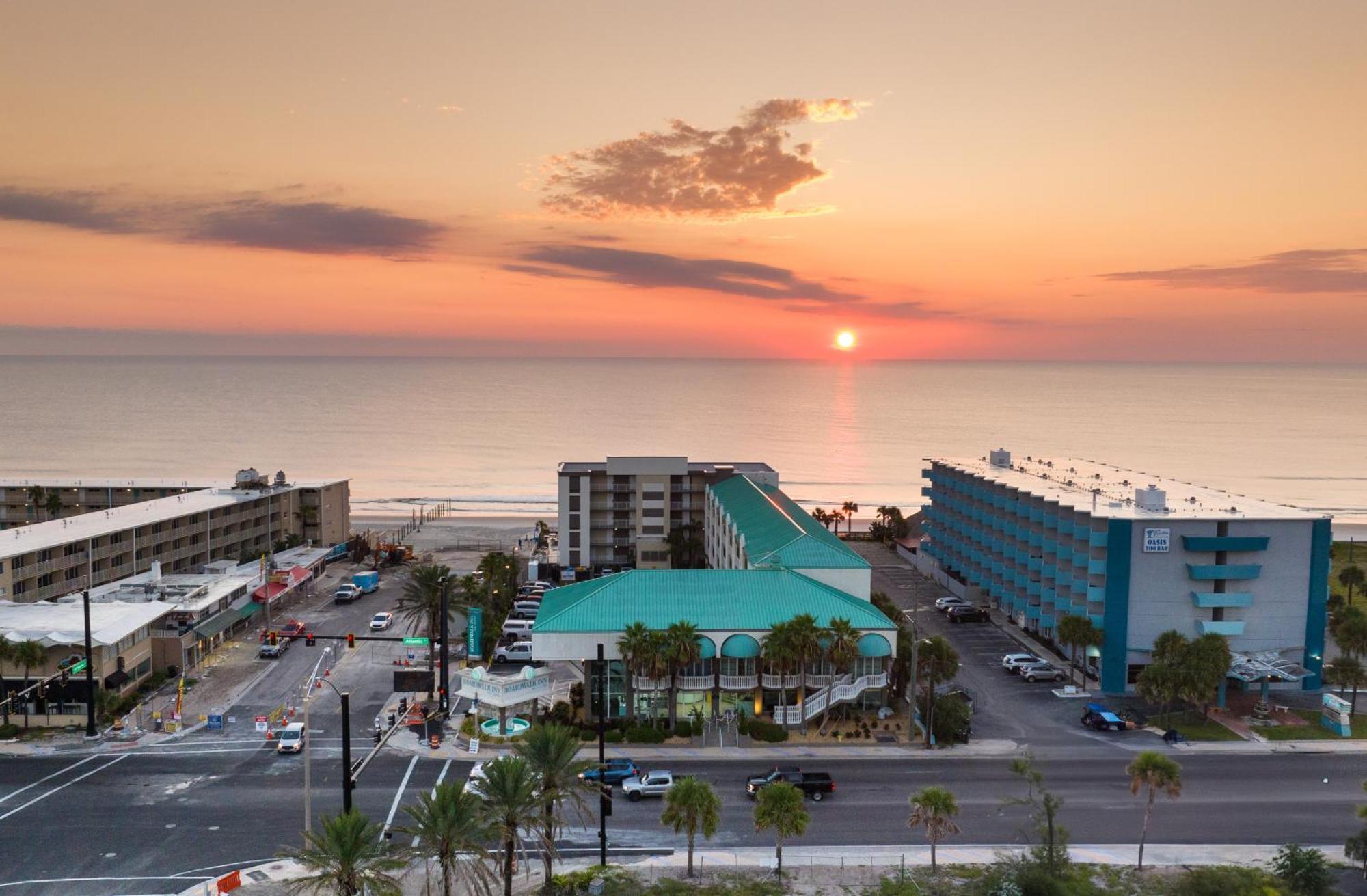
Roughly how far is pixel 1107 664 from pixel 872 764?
22.4m

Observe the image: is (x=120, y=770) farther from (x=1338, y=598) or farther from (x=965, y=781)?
(x=1338, y=598)

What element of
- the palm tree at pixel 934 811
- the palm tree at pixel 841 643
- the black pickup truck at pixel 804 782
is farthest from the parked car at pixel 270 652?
the palm tree at pixel 934 811

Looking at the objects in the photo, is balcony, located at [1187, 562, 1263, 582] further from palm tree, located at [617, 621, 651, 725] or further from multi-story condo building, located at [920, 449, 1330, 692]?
palm tree, located at [617, 621, 651, 725]

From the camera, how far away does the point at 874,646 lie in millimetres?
54094

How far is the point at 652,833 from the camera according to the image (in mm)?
40500

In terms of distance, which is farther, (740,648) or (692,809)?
(740,648)

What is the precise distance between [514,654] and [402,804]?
79.2 ft

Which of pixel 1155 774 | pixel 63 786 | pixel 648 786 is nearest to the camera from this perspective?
pixel 1155 774

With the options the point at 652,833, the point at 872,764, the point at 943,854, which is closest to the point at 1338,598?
the point at 872,764

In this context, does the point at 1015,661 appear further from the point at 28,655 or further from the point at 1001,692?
the point at 28,655

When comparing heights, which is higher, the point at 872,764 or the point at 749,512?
the point at 749,512

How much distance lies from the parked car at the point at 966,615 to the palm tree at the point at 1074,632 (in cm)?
1388

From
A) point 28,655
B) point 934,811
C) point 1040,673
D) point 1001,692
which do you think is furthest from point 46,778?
point 1040,673

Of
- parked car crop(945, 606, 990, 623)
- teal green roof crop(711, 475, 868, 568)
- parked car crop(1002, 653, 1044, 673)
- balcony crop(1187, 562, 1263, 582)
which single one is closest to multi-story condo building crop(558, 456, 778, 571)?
teal green roof crop(711, 475, 868, 568)
